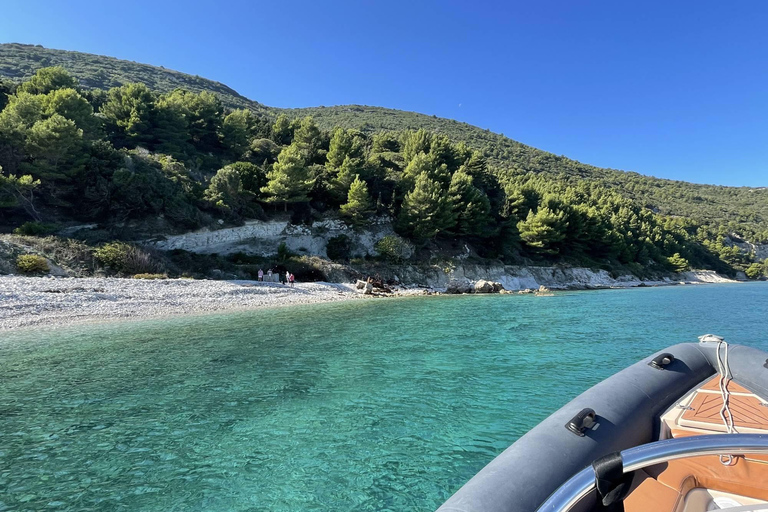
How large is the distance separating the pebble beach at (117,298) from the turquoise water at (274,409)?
2.20 meters

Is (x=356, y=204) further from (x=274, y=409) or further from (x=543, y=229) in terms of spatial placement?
(x=274, y=409)

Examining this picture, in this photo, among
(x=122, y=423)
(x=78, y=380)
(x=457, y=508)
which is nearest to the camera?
(x=457, y=508)

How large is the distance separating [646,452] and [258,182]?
30976mm

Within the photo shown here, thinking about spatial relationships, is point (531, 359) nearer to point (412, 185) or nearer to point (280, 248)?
point (280, 248)

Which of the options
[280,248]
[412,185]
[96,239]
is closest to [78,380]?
[96,239]

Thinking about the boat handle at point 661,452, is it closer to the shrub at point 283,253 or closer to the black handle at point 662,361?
the black handle at point 662,361

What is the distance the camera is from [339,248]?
97.8ft

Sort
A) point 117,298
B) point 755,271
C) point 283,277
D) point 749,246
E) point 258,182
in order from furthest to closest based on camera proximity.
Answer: point 749,246
point 755,271
point 258,182
point 283,277
point 117,298

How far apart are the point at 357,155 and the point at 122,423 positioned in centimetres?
3495

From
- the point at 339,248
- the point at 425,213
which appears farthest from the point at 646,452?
the point at 425,213

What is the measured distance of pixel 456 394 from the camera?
18.6 ft

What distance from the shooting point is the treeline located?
859 inches

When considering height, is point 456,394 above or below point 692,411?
below

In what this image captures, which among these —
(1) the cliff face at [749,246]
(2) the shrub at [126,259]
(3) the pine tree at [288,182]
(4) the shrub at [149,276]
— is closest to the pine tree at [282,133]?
(3) the pine tree at [288,182]
